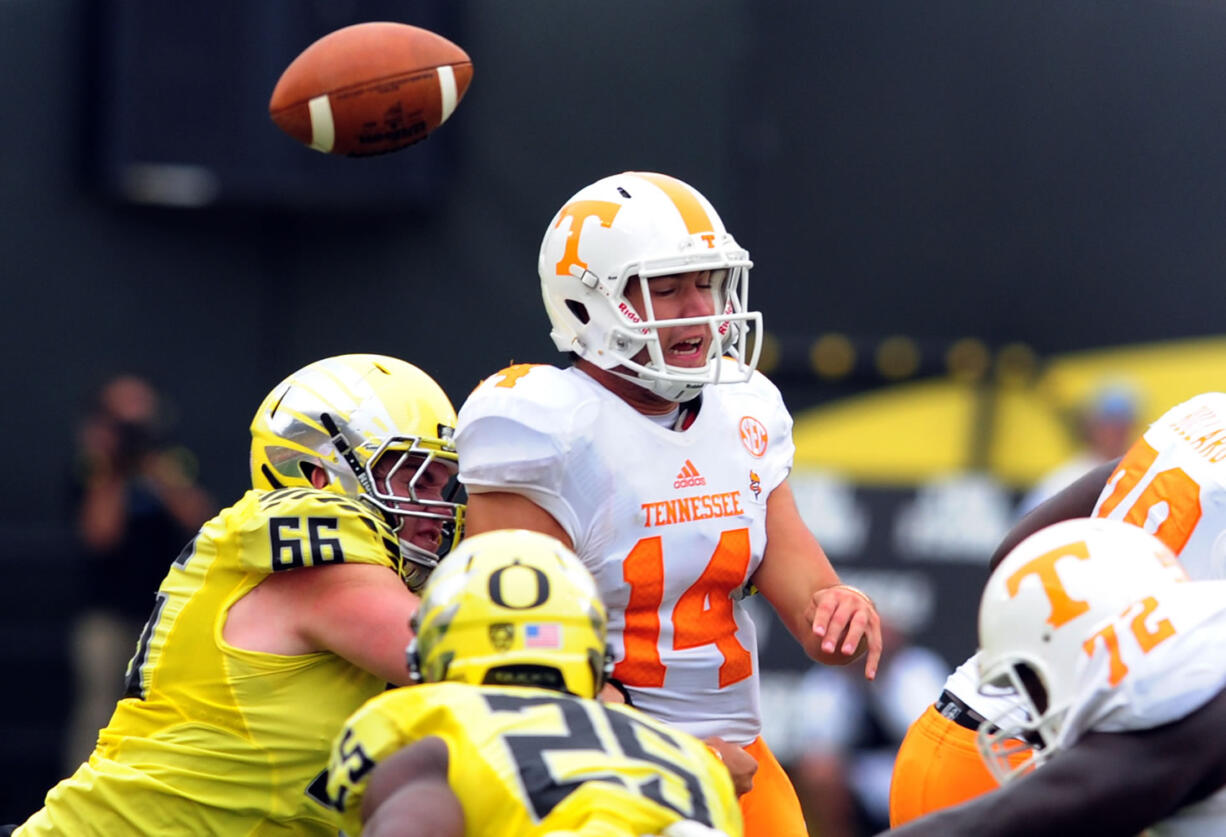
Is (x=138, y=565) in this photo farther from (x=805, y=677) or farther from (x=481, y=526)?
(x=481, y=526)

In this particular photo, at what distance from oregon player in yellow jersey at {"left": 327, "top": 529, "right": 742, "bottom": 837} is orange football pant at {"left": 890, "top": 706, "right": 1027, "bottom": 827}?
1302mm

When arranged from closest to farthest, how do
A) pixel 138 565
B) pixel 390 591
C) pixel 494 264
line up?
pixel 390 591, pixel 138 565, pixel 494 264

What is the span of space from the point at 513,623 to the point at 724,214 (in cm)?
548

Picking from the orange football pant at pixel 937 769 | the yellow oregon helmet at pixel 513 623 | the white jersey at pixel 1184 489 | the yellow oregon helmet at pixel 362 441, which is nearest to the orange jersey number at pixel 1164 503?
the white jersey at pixel 1184 489

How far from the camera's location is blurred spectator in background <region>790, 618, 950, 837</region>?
7.54m

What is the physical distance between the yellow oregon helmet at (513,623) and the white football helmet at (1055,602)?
1.95 ft

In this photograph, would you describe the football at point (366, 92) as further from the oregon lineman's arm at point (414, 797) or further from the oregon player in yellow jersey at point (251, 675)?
the oregon lineman's arm at point (414, 797)

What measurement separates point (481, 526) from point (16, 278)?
15.6 ft

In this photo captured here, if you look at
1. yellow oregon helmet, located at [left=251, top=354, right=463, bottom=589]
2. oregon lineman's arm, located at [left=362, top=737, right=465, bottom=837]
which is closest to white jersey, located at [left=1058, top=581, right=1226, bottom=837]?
oregon lineman's arm, located at [left=362, top=737, right=465, bottom=837]

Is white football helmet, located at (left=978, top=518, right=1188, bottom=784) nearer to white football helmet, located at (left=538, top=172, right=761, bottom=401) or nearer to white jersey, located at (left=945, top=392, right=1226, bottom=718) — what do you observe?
white jersey, located at (left=945, top=392, right=1226, bottom=718)

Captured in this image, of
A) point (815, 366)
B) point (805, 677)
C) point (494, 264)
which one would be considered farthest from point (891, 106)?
point (805, 677)

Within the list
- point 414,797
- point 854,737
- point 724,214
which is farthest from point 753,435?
point 724,214

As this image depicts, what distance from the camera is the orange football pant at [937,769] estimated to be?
393 cm

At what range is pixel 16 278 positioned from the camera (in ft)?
25.4
